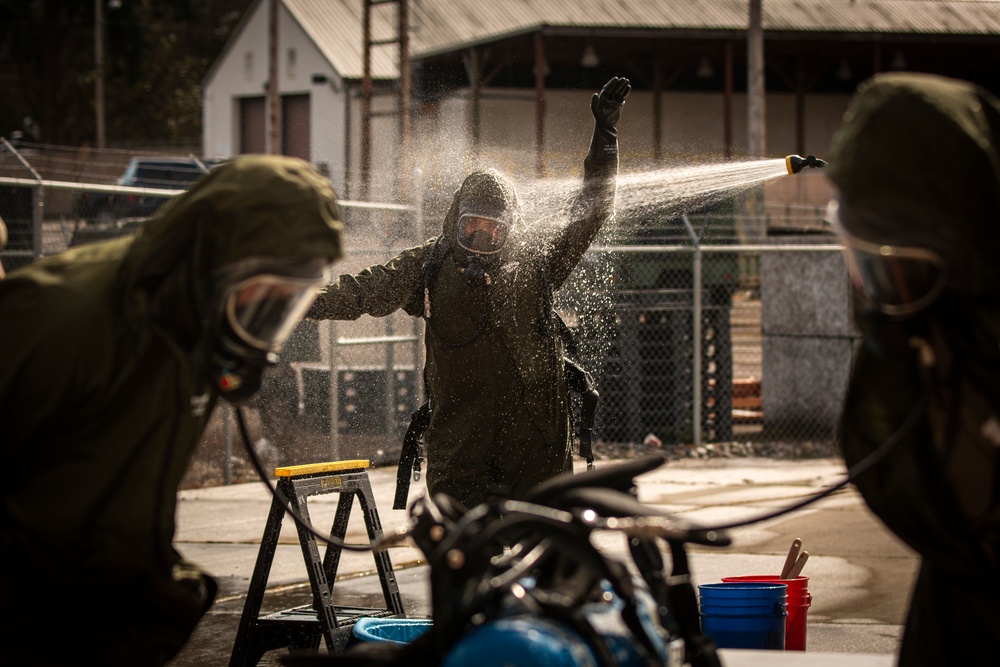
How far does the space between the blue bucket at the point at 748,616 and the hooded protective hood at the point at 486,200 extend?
5.51ft

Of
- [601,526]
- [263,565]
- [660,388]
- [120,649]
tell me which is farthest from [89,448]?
[660,388]

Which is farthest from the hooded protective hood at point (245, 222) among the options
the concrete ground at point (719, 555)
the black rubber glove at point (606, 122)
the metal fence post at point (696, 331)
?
the metal fence post at point (696, 331)

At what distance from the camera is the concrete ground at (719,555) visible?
5.88 meters

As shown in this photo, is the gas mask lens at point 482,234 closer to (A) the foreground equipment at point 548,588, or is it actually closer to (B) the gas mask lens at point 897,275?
(A) the foreground equipment at point 548,588

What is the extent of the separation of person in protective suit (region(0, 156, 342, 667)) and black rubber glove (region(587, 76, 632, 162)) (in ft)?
8.35

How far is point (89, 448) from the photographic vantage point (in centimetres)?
253

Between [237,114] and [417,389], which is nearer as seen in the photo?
[417,389]

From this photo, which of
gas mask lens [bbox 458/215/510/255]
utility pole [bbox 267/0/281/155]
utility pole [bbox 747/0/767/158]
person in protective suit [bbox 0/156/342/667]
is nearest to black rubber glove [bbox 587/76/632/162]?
gas mask lens [bbox 458/215/510/255]

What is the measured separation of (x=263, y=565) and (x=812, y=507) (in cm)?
559

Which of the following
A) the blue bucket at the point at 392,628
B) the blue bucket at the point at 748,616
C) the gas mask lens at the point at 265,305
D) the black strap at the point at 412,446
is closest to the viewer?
the gas mask lens at the point at 265,305

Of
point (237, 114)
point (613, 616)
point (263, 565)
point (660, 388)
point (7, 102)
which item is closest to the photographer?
point (613, 616)

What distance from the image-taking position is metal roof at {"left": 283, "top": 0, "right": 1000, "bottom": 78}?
969 inches

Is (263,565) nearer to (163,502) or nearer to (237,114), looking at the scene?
(163,502)

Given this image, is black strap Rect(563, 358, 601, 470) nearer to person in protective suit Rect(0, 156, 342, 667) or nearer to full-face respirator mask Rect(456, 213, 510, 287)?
full-face respirator mask Rect(456, 213, 510, 287)
